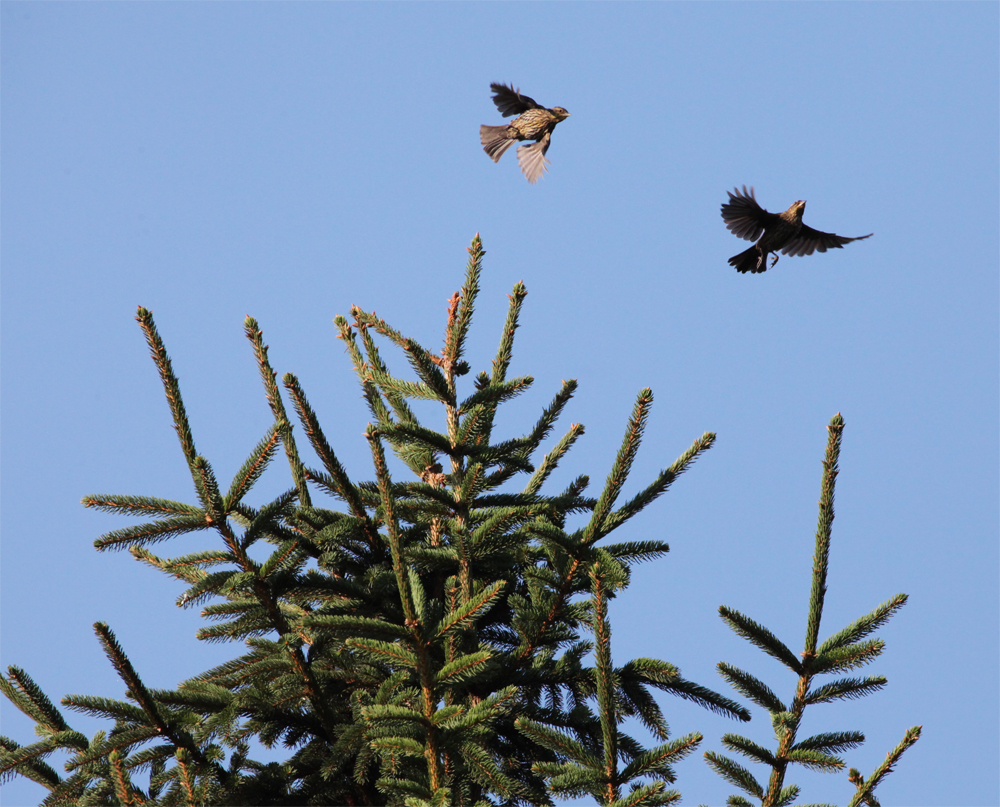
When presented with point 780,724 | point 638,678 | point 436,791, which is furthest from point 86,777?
point 780,724

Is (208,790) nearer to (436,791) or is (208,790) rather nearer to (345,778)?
(345,778)

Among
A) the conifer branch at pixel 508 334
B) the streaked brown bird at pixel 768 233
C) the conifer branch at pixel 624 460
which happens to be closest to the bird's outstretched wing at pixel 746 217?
the streaked brown bird at pixel 768 233

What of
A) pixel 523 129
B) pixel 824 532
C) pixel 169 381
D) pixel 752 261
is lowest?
pixel 824 532

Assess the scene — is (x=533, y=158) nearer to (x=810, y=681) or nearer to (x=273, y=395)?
(x=273, y=395)

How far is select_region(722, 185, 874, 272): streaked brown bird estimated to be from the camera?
7.40 meters

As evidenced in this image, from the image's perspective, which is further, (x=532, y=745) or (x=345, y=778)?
(x=532, y=745)

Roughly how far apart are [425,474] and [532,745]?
1.43 metres

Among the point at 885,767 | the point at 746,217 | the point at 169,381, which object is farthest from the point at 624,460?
the point at 746,217

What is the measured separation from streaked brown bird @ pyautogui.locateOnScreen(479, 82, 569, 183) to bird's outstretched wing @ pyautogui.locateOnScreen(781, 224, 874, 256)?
2.13 metres

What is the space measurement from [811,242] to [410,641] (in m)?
5.65


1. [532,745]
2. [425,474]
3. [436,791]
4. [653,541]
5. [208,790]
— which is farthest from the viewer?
[425,474]

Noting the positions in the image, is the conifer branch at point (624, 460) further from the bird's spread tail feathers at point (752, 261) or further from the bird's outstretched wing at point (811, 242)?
the bird's outstretched wing at point (811, 242)

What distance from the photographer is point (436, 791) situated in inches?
133

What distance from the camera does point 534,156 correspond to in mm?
7953
